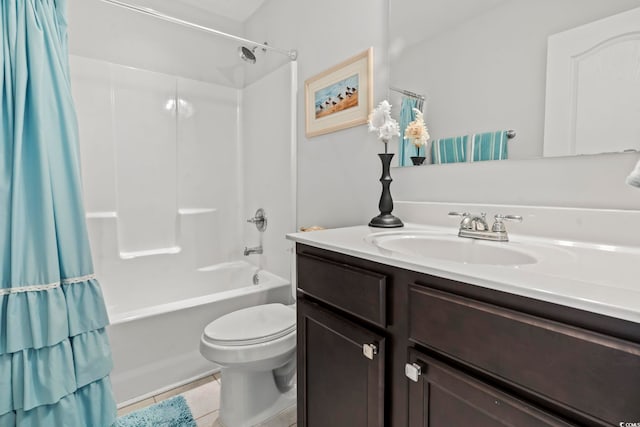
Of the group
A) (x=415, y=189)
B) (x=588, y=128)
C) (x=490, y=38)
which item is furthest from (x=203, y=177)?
(x=588, y=128)

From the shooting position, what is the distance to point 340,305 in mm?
882

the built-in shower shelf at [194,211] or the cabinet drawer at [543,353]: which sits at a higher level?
the built-in shower shelf at [194,211]

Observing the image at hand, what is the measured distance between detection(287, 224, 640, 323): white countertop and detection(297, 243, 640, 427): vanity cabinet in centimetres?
3

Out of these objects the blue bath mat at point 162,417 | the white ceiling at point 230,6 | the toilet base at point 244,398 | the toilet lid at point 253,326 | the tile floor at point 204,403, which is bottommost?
the tile floor at point 204,403

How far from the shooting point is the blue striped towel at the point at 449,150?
3.71ft

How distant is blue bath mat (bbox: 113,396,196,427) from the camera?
1.39 m

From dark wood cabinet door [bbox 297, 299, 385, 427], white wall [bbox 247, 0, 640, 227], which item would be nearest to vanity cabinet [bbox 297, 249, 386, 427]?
dark wood cabinet door [bbox 297, 299, 385, 427]

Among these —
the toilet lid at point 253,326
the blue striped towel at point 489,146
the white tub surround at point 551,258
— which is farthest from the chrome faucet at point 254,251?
the blue striped towel at point 489,146

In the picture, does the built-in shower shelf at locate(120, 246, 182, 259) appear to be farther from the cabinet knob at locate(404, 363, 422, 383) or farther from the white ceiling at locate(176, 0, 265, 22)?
the cabinet knob at locate(404, 363, 422, 383)

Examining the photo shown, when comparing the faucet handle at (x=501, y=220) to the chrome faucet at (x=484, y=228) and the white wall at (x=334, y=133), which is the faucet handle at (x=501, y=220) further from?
the white wall at (x=334, y=133)

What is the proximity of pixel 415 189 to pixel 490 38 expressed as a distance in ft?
1.92

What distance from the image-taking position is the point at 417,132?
1.26 meters

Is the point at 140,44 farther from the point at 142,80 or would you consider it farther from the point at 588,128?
the point at 588,128

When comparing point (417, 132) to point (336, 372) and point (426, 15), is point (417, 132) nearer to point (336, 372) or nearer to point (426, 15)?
point (426, 15)
